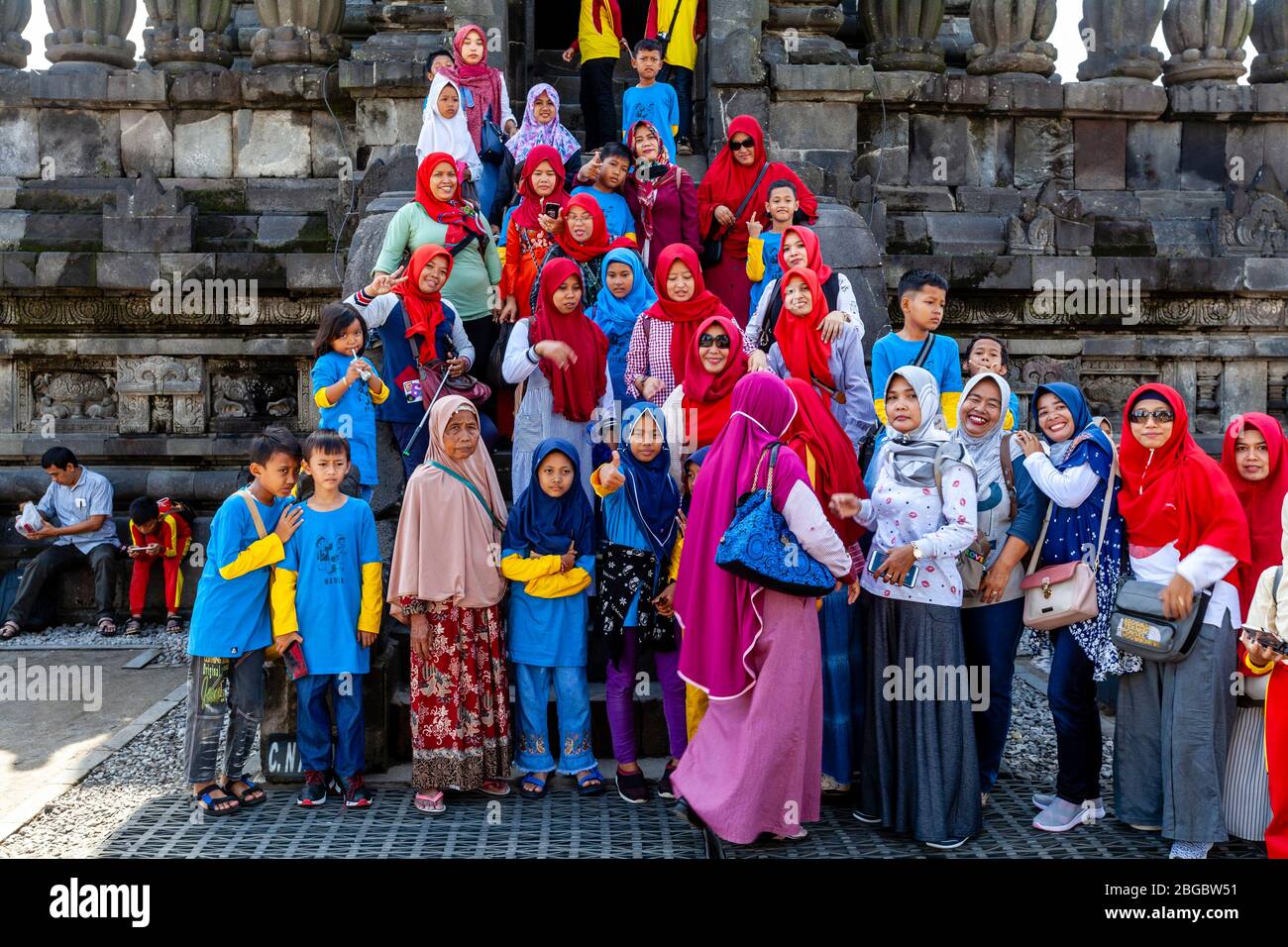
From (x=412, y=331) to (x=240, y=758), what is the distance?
228cm

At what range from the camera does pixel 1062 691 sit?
16.8 ft

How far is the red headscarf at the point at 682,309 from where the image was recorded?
19.9 feet

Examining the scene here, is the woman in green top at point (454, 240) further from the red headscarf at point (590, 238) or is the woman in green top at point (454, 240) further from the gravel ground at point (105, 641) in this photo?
the gravel ground at point (105, 641)

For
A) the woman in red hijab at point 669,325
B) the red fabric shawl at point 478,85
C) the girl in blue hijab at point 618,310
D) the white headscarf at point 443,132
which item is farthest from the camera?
the red fabric shawl at point 478,85

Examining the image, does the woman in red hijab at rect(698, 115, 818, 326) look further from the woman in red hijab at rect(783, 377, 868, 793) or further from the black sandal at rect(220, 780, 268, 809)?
the black sandal at rect(220, 780, 268, 809)

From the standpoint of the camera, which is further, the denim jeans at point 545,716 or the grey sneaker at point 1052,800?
the denim jeans at point 545,716

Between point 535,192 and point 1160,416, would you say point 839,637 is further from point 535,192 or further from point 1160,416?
point 535,192

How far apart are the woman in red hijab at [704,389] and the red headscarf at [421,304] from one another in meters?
1.44

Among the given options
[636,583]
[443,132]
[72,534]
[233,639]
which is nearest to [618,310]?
[636,583]

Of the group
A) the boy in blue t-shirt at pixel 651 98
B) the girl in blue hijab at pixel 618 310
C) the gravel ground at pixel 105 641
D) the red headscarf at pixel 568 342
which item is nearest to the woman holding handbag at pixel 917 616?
the red headscarf at pixel 568 342

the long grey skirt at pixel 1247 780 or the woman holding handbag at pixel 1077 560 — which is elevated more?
the woman holding handbag at pixel 1077 560

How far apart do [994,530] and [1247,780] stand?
1.36 metres
